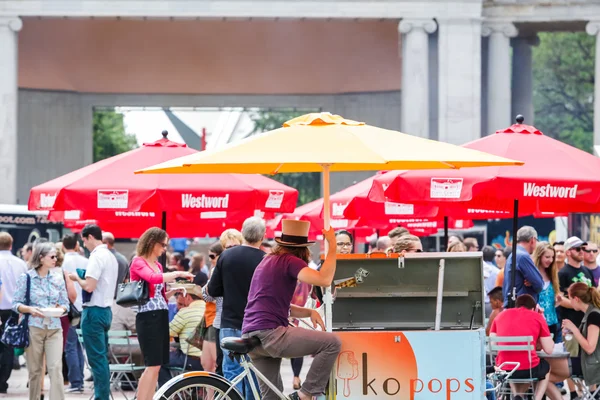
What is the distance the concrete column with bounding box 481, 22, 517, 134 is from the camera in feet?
120

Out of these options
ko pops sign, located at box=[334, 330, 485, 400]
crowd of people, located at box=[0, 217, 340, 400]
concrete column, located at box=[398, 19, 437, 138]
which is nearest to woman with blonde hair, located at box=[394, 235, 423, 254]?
crowd of people, located at box=[0, 217, 340, 400]

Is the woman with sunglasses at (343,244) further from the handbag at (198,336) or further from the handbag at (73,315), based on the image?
the handbag at (73,315)

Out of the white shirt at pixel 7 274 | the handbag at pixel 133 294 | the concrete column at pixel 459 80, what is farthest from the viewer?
the concrete column at pixel 459 80

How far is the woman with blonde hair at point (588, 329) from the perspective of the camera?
35.9 ft

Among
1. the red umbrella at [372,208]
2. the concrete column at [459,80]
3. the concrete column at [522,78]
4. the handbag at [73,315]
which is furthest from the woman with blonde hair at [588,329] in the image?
the concrete column at [522,78]

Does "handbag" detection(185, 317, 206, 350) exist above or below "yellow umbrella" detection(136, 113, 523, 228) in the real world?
below

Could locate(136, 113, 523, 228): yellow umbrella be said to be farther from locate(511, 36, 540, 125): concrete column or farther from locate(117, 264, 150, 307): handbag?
locate(511, 36, 540, 125): concrete column

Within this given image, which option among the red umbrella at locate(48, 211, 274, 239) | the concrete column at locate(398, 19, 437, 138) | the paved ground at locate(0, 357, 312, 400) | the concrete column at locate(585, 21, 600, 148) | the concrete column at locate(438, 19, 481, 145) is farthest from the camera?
the concrete column at locate(398, 19, 437, 138)

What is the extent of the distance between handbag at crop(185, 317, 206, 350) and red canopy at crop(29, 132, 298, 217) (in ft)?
4.01

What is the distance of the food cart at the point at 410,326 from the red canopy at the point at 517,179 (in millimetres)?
2019

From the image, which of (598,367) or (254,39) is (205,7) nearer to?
(254,39)

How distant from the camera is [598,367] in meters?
10.9

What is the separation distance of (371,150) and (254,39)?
37749 mm

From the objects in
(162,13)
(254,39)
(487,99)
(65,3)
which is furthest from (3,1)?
(487,99)
